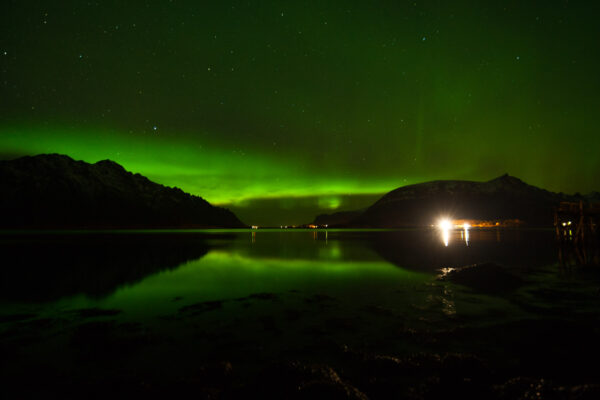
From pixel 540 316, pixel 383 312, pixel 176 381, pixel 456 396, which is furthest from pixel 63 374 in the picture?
pixel 540 316

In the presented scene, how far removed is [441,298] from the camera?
1548 cm

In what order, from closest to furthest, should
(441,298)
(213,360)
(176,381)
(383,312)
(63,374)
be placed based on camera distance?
(176,381) → (63,374) → (213,360) → (383,312) → (441,298)

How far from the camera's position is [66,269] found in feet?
92.5

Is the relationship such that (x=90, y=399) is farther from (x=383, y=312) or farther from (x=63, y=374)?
(x=383, y=312)

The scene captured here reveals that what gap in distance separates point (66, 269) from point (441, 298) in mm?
32339

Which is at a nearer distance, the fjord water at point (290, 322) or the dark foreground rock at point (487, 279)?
the fjord water at point (290, 322)

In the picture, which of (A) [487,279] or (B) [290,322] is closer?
(B) [290,322]

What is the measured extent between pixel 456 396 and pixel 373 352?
9.16ft

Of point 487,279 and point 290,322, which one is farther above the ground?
point 487,279

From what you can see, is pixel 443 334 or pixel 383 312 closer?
pixel 443 334

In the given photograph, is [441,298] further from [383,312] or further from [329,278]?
[329,278]

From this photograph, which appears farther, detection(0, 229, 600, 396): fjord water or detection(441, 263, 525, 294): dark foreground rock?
detection(441, 263, 525, 294): dark foreground rock

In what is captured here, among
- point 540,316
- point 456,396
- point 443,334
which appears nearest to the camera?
point 456,396

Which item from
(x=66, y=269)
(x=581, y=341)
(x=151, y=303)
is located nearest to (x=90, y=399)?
(x=151, y=303)
